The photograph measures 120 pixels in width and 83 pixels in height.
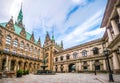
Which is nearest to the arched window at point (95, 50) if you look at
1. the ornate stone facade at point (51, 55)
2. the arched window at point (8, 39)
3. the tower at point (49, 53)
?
the ornate stone facade at point (51, 55)

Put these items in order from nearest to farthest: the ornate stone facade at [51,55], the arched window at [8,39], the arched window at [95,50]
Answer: the ornate stone facade at [51,55]
the arched window at [95,50]
the arched window at [8,39]

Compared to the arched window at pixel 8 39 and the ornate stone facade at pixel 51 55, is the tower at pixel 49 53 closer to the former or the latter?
the ornate stone facade at pixel 51 55

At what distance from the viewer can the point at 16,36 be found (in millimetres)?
41375

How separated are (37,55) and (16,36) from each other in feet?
56.4

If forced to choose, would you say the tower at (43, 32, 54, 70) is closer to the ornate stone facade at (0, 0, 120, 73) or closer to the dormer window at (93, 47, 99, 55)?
the ornate stone facade at (0, 0, 120, 73)

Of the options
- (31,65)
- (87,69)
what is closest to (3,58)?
(31,65)

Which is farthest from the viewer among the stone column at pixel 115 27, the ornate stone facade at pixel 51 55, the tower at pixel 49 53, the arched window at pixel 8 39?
the tower at pixel 49 53

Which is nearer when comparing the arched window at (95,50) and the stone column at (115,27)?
the stone column at (115,27)

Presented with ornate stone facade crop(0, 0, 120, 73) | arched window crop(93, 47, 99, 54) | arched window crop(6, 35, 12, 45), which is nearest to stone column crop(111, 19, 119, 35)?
ornate stone facade crop(0, 0, 120, 73)

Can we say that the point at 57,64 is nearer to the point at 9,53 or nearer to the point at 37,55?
the point at 37,55

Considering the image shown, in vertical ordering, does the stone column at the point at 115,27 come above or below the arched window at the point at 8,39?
below

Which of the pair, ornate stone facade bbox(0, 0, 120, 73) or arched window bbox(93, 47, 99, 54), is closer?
ornate stone facade bbox(0, 0, 120, 73)

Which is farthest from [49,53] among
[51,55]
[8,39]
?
[8,39]

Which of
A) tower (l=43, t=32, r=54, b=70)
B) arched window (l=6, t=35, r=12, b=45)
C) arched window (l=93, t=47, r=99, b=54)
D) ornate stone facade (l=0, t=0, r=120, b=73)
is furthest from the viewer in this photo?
tower (l=43, t=32, r=54, b=70)
